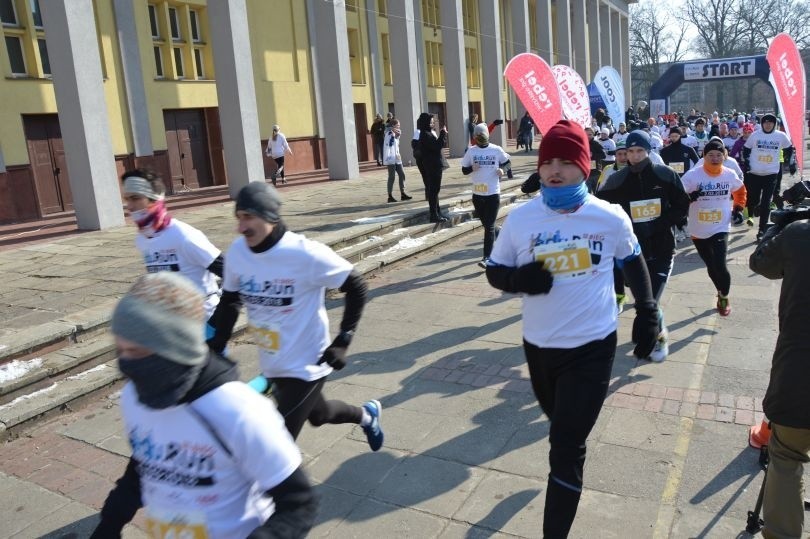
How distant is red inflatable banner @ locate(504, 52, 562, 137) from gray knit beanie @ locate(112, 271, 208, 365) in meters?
9.67

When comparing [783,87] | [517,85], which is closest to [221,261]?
[783,87]

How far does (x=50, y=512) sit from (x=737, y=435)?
436 centimetres

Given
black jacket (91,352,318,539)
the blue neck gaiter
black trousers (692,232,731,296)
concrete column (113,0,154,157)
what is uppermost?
concrete column (113,0,154,157)

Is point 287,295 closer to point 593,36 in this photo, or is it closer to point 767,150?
point 767,150

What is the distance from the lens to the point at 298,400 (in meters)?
3.30

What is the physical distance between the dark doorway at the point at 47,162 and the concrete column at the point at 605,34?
41.6 m

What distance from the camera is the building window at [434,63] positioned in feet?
98.5

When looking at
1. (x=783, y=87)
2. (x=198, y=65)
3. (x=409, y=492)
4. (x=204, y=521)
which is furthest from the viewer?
(x=198, y=65)

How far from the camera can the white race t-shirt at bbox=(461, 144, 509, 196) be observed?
904cm

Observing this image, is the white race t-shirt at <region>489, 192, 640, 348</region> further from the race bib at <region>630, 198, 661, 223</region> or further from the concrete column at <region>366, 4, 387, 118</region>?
the concrete column at <region>366, 4, 387, 118</region>

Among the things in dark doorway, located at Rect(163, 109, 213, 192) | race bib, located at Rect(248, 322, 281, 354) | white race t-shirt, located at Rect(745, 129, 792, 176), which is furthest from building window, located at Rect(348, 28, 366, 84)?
race bib, located at Rect(248, 322, 281, 354)

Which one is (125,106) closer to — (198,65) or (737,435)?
(198,65)

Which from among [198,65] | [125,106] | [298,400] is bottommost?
[298,400]

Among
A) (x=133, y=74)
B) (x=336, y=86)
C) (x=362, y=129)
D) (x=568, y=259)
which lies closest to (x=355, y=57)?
(x=362, y=129)
